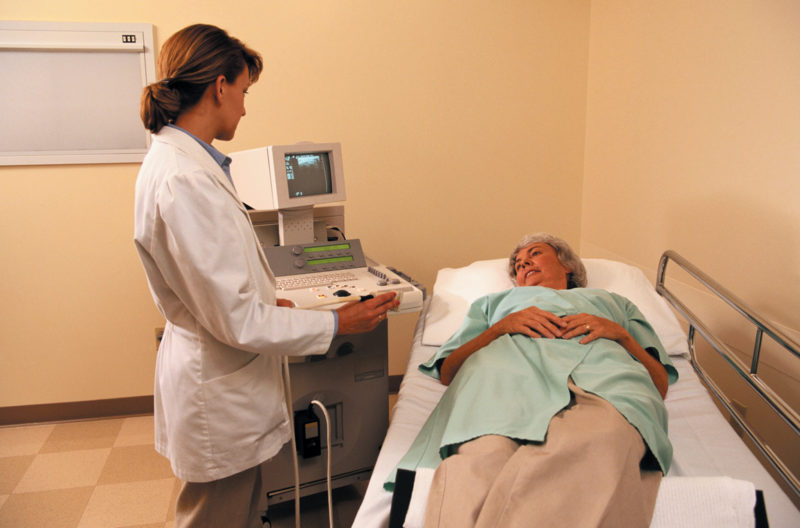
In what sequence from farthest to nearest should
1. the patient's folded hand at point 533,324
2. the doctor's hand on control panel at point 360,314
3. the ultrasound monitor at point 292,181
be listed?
the ultrasound monitor at point 292,181 < the patient's folded hand at point 533,324 < the doctor's hand on control panel at point 360,314

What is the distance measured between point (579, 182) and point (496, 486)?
2103 millimetres

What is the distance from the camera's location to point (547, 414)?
→ 1320 mm

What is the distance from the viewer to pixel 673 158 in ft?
7.26

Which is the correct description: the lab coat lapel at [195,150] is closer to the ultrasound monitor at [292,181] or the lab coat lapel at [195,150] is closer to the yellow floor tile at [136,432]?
the ultrasound monitor at [292,181]

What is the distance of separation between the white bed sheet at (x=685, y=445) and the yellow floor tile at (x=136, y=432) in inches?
55.7

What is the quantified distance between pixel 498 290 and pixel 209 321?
1.26m

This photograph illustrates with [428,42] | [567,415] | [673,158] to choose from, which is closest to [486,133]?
[428,42]

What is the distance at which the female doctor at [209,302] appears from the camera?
1128mm

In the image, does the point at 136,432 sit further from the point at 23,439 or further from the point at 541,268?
the point at 541,268

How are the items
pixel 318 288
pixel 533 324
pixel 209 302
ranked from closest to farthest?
pixel 209 302 < pixel 533 324 < pixel 318 288

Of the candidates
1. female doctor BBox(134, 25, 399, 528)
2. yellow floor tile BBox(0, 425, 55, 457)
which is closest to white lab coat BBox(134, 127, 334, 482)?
female doctor BBox(134, 25, 399, 528)

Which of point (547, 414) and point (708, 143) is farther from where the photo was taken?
point (708, 143)

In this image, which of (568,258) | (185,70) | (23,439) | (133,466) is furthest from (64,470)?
(568,258)

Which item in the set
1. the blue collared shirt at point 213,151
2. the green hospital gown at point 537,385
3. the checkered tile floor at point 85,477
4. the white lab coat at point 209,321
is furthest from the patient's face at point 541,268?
the checkered tile floor at point 85,477
